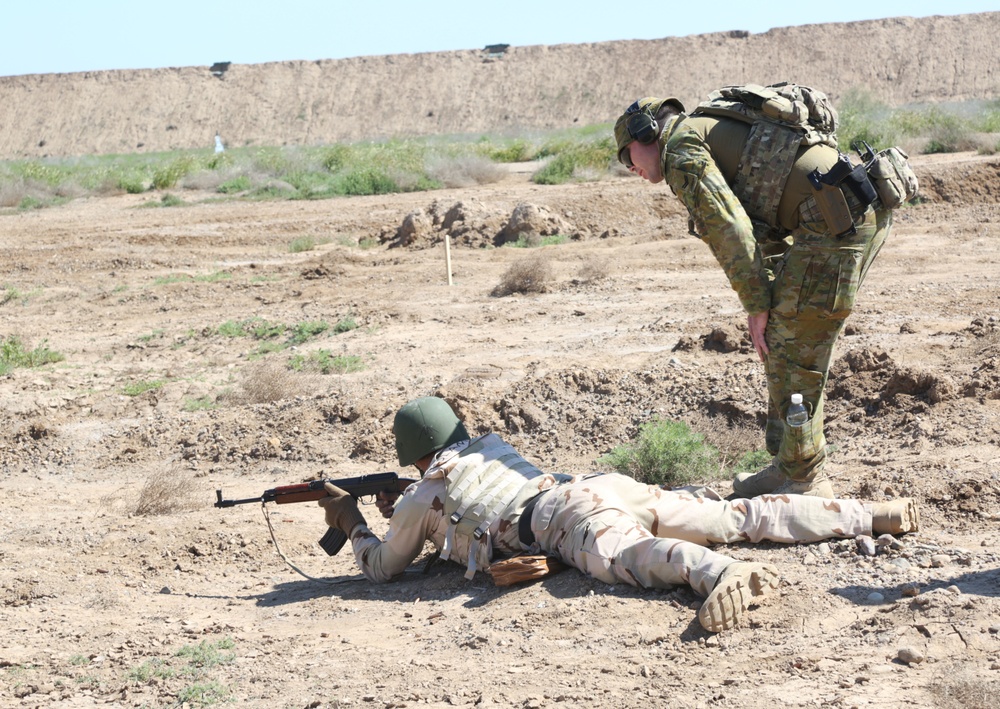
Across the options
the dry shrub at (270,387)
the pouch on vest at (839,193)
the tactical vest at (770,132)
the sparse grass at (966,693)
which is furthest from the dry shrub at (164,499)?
the sparse grass at (966,693)

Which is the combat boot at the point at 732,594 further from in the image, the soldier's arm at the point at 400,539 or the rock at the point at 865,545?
the soldier's arm at the point at 400,539

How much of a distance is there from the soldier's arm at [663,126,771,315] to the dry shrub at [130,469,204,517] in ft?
11.7

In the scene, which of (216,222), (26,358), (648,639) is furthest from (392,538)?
(216,222)

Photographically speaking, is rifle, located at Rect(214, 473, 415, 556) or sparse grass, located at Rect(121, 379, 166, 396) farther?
sparse grass, located at Rect(121, 379, 166, 396)

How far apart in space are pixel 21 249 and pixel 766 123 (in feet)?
46.7

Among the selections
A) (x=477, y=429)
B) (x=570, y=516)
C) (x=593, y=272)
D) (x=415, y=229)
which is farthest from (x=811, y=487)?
(x=415, y=229)

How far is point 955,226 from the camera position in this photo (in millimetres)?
12578

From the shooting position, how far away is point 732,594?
12.1 feet

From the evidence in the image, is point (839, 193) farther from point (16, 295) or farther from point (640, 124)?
point (16, 295)

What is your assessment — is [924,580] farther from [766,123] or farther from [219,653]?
[219,653]

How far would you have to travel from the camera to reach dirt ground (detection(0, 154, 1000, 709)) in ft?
12.1

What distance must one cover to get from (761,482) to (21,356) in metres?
7.34

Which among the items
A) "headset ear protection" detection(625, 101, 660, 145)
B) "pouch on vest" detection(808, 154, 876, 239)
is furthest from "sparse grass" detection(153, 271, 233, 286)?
"pouch on vest" detection(808, 154, 876, 239)

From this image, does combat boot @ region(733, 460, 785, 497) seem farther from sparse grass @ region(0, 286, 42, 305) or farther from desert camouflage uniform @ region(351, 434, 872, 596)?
sparse grass @ region(0, 286, 42, 305)
